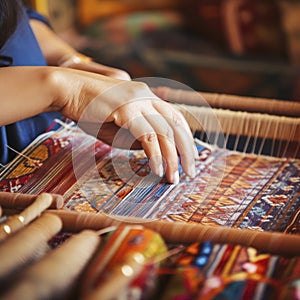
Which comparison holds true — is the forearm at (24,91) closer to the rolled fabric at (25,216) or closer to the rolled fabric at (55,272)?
the rolled fabric at (25,216)

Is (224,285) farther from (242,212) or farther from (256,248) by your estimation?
(242,212)

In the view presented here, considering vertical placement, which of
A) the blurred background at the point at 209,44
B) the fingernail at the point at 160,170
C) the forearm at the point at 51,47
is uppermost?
the forearm at the point at 51,47

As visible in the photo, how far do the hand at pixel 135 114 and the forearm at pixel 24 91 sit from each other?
0.03 metres

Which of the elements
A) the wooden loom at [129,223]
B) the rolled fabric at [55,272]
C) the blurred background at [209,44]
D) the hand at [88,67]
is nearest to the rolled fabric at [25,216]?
the wooden loom at [129,223]

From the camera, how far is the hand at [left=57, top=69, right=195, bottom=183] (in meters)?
1.04

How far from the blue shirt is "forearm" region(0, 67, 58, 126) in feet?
0.40

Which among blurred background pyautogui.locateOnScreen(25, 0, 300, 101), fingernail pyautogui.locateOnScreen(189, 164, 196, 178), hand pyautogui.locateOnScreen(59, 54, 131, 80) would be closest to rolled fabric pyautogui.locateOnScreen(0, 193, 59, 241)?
fingernail pyautogui.locateOnScreen(189, 164, 196, 178)

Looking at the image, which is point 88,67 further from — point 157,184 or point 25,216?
point 25,216

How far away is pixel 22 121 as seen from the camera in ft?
3.99

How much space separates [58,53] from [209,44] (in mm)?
1668

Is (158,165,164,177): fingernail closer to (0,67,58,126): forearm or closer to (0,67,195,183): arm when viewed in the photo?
(0,67,195,183): arm

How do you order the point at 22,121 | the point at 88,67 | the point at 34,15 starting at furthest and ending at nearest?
the point at 34,15, the point at 88,67, the point at 22,121

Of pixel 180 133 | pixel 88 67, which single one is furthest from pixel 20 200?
pixel 88 67

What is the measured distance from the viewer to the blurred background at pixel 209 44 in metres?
2.83
